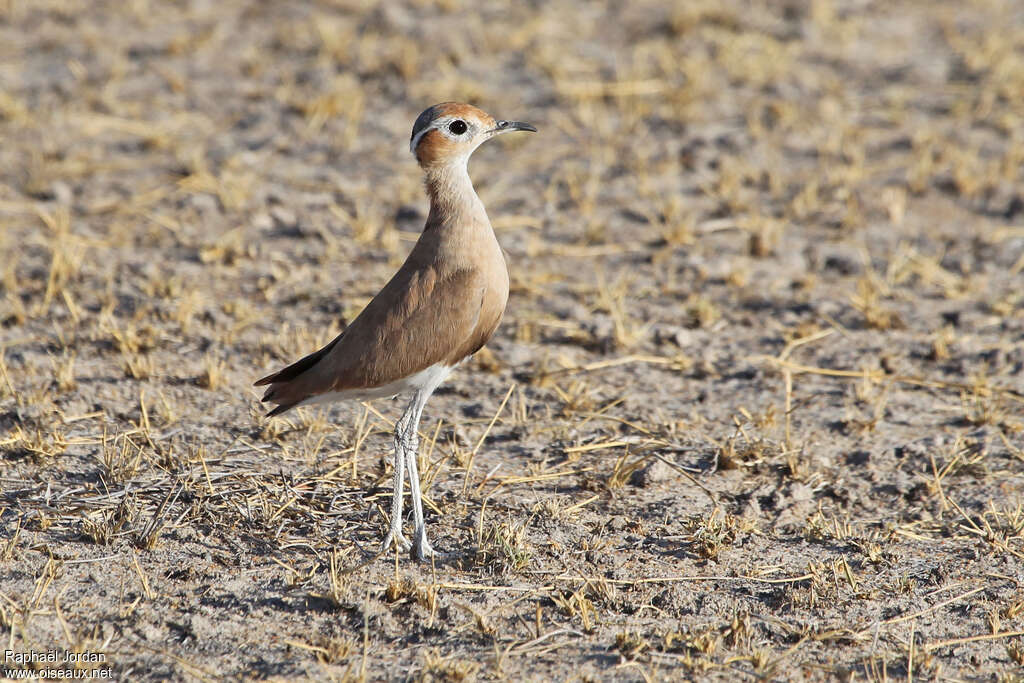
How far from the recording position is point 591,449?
5.18m

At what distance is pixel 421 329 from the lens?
4312mm

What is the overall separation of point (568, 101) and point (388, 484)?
475 cm

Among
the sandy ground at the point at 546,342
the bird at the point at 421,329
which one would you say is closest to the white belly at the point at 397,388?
the bird at the point at 421,329

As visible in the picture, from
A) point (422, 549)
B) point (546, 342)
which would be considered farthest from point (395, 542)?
point (546, 342)

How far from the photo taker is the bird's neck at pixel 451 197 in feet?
14.7

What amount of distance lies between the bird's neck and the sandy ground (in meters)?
1.04

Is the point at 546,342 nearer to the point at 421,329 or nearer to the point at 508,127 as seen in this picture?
the point at 508,127

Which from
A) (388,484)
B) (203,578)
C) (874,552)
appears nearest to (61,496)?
(203,578)

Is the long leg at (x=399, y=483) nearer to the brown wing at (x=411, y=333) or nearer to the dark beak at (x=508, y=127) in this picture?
the brown wing at (x=411, y=333)

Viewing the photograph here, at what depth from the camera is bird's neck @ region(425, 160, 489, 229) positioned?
14.7 feet

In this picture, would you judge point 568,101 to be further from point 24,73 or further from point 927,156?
point 24,73

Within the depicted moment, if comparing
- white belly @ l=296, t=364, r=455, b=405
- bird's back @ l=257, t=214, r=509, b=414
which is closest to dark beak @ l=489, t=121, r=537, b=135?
bird's back @ l=257, t=214, r=509, b=414

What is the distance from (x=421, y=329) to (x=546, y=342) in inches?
77.8

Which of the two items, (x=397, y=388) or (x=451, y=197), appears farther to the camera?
(x=451, y=197)
